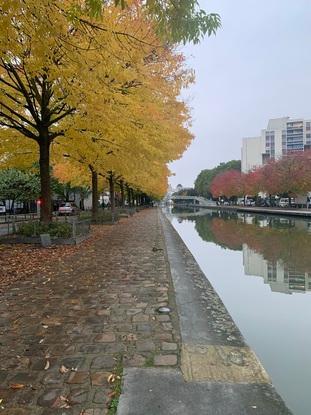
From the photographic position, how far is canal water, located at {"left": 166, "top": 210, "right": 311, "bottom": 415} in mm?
5855

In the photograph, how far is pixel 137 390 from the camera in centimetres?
397

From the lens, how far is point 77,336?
5.46m

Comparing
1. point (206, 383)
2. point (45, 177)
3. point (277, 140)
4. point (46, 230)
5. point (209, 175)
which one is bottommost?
point (206, 383)

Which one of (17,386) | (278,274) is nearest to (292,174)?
(278,274)

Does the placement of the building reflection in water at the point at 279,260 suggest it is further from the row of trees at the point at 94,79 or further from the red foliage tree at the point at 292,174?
the red foliage tree at the point at 292,174

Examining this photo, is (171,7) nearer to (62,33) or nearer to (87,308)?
(62,33)

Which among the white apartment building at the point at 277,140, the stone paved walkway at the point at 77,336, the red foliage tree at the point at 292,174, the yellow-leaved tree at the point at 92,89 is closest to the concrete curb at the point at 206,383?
the stone paved walkway at the point at 77,336

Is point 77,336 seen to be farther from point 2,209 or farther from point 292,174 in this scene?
point 292,174

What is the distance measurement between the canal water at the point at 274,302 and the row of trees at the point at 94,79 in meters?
5.12

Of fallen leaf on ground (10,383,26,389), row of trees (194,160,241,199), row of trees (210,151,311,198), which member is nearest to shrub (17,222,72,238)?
fallen leaf on ground (10,383,26,389)

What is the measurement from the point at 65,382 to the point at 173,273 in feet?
21.9

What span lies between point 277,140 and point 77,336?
148834 mm

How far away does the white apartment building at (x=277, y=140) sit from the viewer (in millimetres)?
142750

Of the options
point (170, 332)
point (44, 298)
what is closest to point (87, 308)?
point (44, 298)
